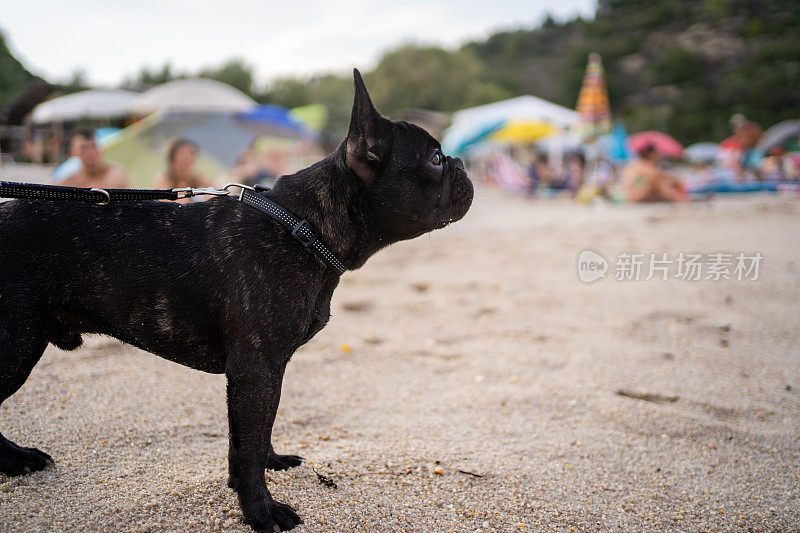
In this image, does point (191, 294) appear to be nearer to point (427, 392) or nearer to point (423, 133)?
point (423, 133)

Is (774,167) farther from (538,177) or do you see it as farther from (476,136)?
(476,136)

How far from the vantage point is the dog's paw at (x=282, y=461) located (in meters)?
2.51

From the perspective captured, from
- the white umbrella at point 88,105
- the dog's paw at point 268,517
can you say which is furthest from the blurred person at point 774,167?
the dog's paw at point 268,517

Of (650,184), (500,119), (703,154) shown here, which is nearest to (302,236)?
(650,184)

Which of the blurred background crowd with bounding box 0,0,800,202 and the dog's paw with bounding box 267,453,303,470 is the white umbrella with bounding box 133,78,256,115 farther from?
the dog's paw with bounding box 267,453,303,470

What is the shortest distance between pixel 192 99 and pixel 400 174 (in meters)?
9.23

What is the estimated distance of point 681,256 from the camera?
6895mm

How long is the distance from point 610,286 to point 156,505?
5.18 m

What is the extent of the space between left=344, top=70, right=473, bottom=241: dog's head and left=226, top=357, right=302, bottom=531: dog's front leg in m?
0.73

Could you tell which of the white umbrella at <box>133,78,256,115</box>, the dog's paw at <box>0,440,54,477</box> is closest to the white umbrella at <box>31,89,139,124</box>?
the white umbrella at <box>133,78,256,115</box>

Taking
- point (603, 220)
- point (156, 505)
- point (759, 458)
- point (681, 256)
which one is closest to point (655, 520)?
point (759, 458)

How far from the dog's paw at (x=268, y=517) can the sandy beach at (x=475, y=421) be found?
8 centimetres

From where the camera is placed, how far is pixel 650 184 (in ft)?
41.8

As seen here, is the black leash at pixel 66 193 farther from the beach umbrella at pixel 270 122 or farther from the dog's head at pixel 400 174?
the beach umbrella at pixel 270 122
